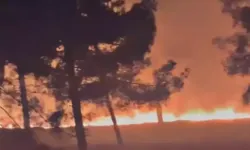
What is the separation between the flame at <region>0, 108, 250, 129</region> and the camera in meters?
5.00

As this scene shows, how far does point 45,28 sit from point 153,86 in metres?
1.28

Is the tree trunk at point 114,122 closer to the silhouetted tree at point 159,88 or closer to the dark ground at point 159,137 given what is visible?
the dark ground at point 159,137

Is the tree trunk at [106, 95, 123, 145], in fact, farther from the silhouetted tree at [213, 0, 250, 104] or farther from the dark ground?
the silhouetted tree at [213, 0, 250, 104]

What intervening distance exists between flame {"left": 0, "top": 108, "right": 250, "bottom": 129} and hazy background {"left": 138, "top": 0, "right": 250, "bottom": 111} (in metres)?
0.08

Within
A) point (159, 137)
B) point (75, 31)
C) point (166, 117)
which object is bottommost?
point (159, 137)

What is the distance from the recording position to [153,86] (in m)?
5.15

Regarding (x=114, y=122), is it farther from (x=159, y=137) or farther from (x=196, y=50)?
(x=196, y=50)

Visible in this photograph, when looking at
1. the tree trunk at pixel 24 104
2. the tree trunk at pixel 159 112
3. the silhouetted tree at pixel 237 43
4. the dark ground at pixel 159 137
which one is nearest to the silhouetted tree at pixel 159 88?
the tree trunk at pixel 159 112

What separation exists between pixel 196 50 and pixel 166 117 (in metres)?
0.78

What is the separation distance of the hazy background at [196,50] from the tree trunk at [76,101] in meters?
0.85

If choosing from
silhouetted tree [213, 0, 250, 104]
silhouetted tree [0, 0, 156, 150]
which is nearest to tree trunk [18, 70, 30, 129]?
silhouetted tree [0, 0, 156, 150]

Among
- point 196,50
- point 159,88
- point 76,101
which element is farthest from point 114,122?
point 196,50

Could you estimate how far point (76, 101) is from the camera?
5027mm

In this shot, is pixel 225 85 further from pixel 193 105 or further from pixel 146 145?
pixel 146 145
